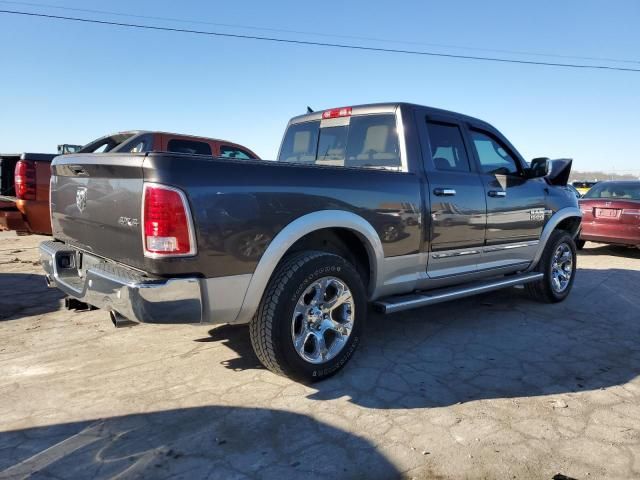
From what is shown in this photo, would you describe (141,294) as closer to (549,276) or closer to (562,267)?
(549,276)

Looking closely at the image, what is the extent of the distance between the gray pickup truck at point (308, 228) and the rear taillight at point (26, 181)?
277 cm

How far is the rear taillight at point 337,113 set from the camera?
177 inches

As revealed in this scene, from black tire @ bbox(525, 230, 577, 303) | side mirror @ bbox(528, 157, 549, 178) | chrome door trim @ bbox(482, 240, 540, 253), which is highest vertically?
side mirror @ bbox(528, 157, 549, 178)

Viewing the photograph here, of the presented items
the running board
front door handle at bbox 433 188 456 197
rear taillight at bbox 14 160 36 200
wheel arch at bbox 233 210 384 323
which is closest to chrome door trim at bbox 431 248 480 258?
the running board

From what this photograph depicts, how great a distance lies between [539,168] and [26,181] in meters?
6.01

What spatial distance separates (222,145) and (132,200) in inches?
227

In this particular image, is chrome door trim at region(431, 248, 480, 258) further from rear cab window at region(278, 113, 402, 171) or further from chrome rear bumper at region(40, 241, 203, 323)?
chrome rear bumper at region(40, 241, 203, 323)

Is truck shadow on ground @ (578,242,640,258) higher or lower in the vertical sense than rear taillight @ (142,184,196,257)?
lower

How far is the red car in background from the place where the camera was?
8.86 meters

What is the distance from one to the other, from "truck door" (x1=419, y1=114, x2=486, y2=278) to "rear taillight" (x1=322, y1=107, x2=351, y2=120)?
73 cm

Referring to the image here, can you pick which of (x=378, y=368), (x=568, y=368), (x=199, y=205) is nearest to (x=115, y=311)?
(x=199, y=205)

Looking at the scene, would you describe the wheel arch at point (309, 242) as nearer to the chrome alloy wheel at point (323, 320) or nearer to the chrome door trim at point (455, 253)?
the chrome alloy wheel at point (323, 320)

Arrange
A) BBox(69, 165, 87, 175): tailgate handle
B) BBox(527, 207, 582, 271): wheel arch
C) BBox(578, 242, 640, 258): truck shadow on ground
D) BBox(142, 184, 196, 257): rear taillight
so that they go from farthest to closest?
BBox(578, 242, 640, 258): truck shadow on ground, BBox(527, 207, 582, 271): wheel arch, BBox(69, 165, 87, 175): tailgate handle, BBox(142, 184, 196, 257): rear taillight

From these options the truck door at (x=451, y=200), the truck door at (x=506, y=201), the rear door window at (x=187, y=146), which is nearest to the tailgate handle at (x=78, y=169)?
the truck door at (x=451, y=200)
